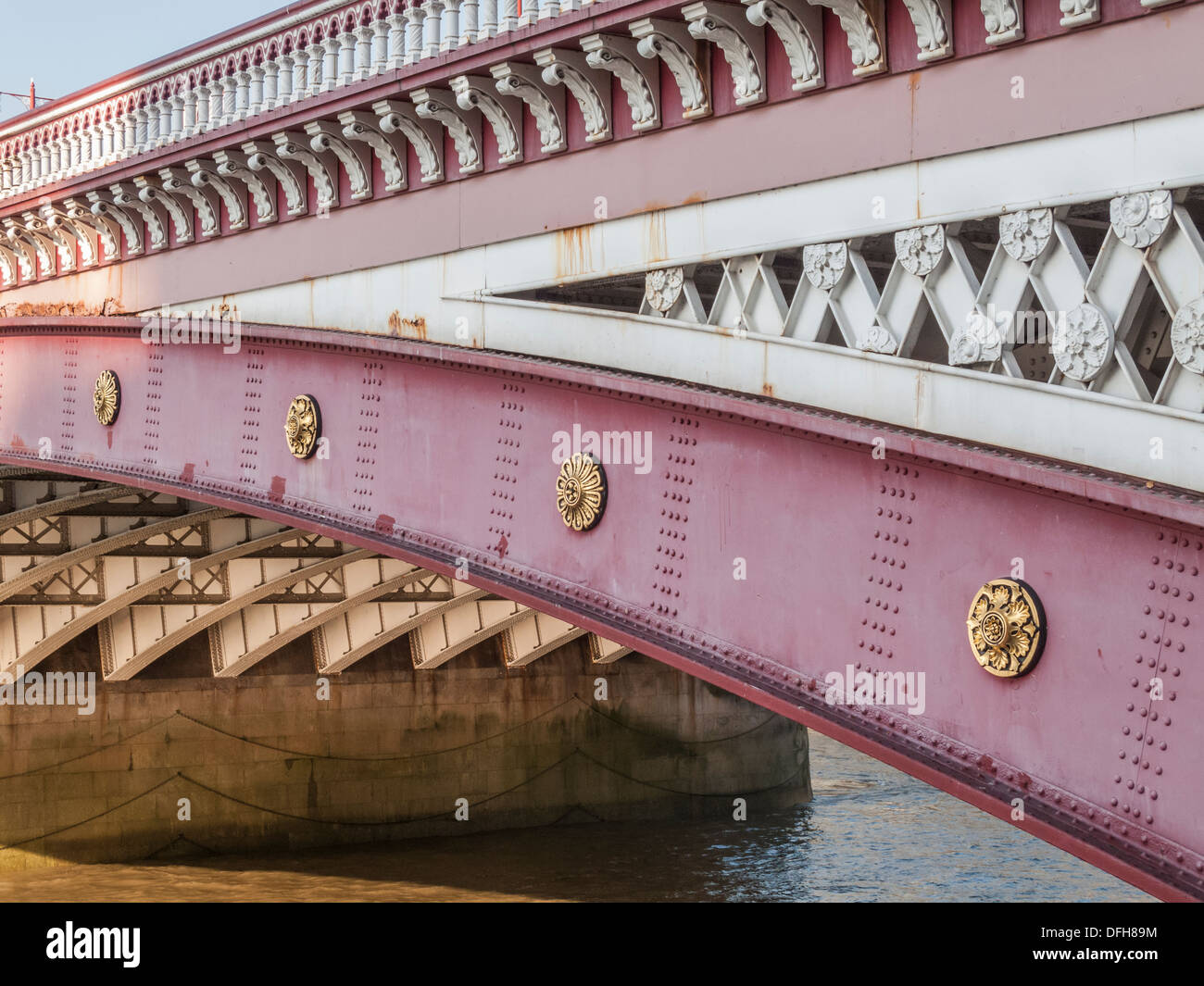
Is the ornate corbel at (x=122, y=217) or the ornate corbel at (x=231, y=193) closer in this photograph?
the ornate corbel at (x=231, y=193)

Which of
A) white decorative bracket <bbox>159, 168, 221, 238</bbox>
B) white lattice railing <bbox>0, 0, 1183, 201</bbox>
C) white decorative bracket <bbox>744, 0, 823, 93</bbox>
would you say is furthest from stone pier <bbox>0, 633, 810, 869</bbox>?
white decorative bracket <bbox>744, 0, 823, 93</bbox>

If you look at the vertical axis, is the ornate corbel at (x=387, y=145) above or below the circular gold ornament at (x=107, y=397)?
above

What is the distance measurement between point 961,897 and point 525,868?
22.7ft

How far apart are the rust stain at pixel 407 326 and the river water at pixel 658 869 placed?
13.7 meters

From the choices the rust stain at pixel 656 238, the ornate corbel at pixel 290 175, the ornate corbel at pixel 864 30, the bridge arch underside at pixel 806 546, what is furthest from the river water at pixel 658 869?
the ornate corbel at pixel 864 30

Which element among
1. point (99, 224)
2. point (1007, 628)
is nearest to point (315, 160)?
point (99, 224)

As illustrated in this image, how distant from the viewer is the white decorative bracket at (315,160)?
11.0 meters

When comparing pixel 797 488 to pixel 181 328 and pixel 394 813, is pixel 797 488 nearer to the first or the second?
pixel 181 328

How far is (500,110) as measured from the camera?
9.50 meters

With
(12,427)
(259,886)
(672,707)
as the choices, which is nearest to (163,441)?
(12,427)

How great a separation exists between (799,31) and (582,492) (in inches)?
110

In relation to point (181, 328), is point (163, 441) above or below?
below

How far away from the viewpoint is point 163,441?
42.5ft

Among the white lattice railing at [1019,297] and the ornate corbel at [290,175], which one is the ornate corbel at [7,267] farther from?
the white lattice railing at [1019,297]
